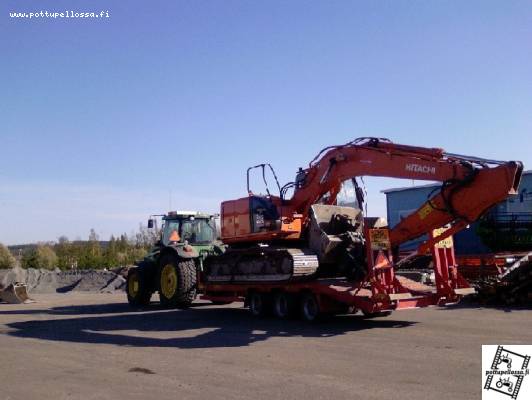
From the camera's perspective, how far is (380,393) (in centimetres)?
741

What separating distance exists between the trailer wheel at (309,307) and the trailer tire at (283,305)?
0.30 meters

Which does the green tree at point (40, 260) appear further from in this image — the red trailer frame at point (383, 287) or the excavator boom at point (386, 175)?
the red trailer frame at point (383, 287)

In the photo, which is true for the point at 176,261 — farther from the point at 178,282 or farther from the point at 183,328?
the point at 183,328

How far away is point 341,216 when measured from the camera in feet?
48.7

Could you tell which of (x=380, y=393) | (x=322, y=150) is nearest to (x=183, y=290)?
(x=322, y=150)

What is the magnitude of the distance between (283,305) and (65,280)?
19392mm

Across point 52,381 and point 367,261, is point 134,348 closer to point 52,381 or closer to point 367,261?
point 52,381

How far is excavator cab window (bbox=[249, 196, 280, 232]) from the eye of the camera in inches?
601

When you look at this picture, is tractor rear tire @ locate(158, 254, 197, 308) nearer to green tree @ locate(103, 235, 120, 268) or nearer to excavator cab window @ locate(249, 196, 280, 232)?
excavator cab window @ locate(249, 196, 280, 232)

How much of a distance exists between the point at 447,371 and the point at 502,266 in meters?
12.1

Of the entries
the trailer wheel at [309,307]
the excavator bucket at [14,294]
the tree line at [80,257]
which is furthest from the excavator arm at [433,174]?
the tree line at [80,257]

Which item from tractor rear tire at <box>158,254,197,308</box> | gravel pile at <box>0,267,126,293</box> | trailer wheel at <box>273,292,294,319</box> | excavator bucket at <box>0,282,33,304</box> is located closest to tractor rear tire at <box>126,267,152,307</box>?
tractor rear tire at <box>158,254,197,308</box>

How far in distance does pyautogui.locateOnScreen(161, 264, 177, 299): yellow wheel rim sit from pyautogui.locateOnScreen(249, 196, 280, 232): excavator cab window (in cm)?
349

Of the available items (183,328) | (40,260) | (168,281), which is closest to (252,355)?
(183,328)
